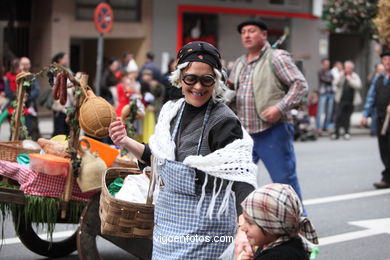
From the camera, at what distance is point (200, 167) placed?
342 cm

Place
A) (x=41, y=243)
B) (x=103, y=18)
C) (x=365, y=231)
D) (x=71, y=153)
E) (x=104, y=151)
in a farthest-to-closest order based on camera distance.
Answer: (x=103, y=18), (x=365, y=231), (x=41, y=243), (x=104, y=151), (x=71, y=153)

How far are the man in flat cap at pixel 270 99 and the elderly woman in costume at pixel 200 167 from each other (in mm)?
2820

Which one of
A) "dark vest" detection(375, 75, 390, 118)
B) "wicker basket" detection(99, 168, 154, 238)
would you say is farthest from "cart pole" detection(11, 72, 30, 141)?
"dark vest" detection(375, 75, 390, 118)

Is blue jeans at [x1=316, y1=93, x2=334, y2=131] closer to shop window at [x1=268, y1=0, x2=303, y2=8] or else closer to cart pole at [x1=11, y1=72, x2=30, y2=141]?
shop window at [x1=268, y1=0, x2=303, y2=8]

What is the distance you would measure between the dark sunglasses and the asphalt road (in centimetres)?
289

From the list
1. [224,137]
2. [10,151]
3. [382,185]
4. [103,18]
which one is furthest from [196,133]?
[103,18]

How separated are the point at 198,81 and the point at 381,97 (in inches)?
282

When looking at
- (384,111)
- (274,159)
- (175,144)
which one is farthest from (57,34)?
(175,144)

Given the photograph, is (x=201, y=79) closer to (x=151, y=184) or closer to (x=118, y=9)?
(x=151, y=184)

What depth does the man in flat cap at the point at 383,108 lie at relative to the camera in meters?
9.86

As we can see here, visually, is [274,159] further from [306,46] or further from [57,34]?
[306,46]

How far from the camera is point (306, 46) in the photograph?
84.7 ft

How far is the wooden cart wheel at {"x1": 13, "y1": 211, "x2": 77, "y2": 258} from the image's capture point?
18.7 ft

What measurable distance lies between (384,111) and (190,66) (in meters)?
7.03
